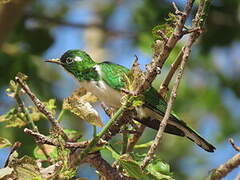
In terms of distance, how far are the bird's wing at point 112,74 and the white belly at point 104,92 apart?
0.02 meters

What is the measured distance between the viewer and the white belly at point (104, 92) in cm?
189

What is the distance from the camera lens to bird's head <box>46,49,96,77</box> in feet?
6.41

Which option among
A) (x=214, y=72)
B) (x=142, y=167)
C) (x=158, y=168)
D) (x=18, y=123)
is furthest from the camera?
(x=214, y=72)

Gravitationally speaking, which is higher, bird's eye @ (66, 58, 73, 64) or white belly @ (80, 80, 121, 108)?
bird's eye @ (66, 58, 73, 64)

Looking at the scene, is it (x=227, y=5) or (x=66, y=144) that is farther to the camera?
(x=227, y=5)

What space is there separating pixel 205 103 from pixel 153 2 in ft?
4.34

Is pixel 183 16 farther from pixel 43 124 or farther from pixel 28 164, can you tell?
pixel 43 124

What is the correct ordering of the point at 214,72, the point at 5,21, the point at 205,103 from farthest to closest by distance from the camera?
1. the point at 205,103
2. the point at 214,72
3. the point at 5,21

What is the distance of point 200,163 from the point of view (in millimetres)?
4555

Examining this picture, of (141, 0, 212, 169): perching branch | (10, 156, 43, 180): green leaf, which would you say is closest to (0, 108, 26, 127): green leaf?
(10, 156, 43, 180): green leaf

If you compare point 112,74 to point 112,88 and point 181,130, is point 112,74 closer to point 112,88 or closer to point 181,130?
point 112,88

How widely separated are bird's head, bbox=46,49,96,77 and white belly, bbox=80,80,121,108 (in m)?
0.05

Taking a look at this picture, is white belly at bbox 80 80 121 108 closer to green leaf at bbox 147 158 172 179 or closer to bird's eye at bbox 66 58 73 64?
bird's eye at bbox 66 58 73 64

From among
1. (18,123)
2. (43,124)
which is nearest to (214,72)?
(43,124)
